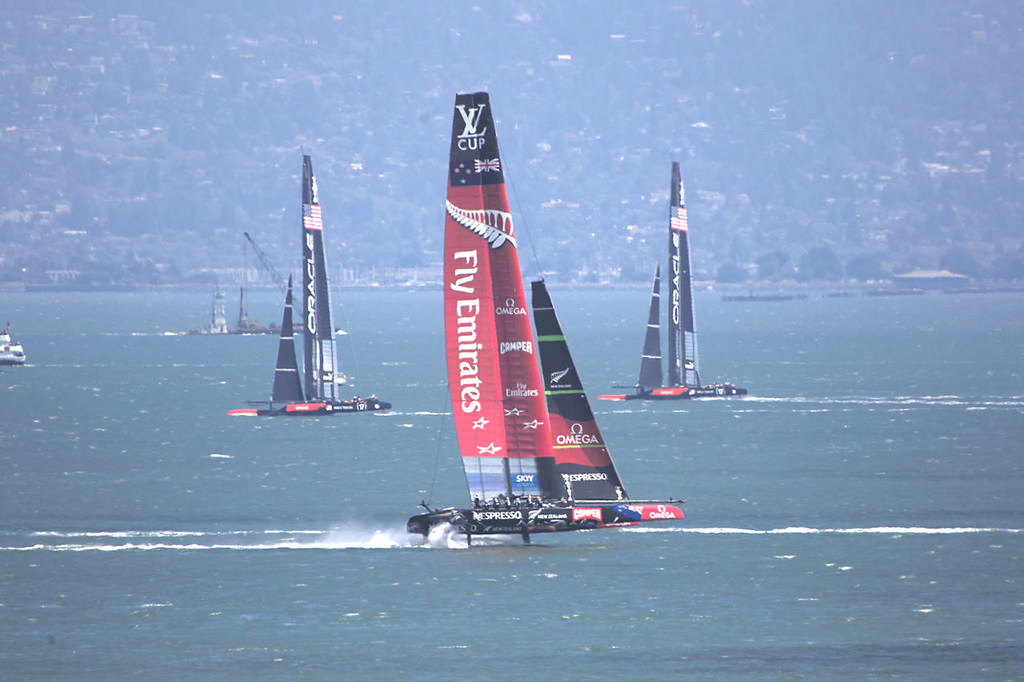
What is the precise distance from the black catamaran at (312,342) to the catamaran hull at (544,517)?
5074cm

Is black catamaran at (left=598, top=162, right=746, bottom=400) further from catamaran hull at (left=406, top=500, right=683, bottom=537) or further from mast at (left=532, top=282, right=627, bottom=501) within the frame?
catamaran hull at (left=406, top=500, right=683, bottom=537)

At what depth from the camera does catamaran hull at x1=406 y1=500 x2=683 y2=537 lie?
172 feet

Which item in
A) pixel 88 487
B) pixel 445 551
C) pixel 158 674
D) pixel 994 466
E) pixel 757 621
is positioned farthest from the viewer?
pixel 994 466

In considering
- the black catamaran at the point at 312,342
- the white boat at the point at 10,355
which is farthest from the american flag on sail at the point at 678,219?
the white boat at the point at 10,355

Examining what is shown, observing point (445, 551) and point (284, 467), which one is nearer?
point (445, 551)

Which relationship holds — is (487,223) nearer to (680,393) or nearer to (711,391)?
Answer: (680,393)

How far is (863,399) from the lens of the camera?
129 meters

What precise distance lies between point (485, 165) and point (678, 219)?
6276cm

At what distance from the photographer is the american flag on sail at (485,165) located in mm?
51281

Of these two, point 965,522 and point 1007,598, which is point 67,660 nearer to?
point 1007,598

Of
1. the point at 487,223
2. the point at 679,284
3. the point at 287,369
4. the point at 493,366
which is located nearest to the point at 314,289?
the point at 287,369

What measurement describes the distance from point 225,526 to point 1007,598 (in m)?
29.1

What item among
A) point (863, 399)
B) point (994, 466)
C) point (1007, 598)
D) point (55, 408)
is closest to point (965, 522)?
point (1007, 598)

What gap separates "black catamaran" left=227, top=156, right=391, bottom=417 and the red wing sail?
166 ft
